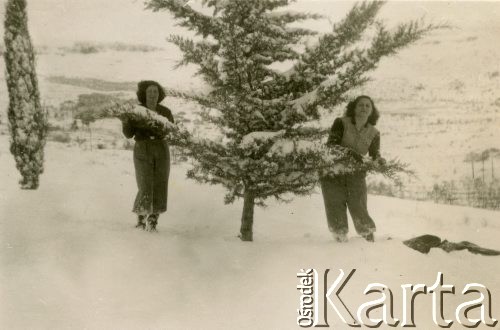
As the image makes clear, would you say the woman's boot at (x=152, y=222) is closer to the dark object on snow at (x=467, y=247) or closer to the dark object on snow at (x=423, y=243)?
the dark object on snow at (x=423, y=243)

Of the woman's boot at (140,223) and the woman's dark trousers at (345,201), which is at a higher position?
the woman's dark trousers at (345,201)

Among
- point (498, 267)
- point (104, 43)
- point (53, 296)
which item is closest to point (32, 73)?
point (104, 43)

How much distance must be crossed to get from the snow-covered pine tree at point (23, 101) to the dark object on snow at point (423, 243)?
3915 mm

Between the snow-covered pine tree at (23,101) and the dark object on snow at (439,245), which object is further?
the snow-covered pine tree at (23,101)

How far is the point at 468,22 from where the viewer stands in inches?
203

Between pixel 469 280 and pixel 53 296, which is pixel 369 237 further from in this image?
pixel 53 296

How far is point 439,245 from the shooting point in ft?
14.9

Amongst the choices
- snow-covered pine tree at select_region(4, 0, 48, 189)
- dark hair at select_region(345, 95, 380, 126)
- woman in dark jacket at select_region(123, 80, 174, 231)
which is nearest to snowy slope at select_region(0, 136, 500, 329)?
woman in dark jacket at select_region(123, 80, 174, 231)

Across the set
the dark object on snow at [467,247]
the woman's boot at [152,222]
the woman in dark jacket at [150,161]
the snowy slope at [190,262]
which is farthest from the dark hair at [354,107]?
the woman's boot at [152,222]

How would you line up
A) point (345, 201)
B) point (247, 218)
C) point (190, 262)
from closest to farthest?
point (190, 262), point (247, 218), point (345, 201)

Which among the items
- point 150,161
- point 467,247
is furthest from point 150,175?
point 467,247

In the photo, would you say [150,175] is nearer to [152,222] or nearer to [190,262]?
[152,222]

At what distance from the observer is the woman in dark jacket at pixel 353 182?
4531mm

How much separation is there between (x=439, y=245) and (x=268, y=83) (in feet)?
6.96
